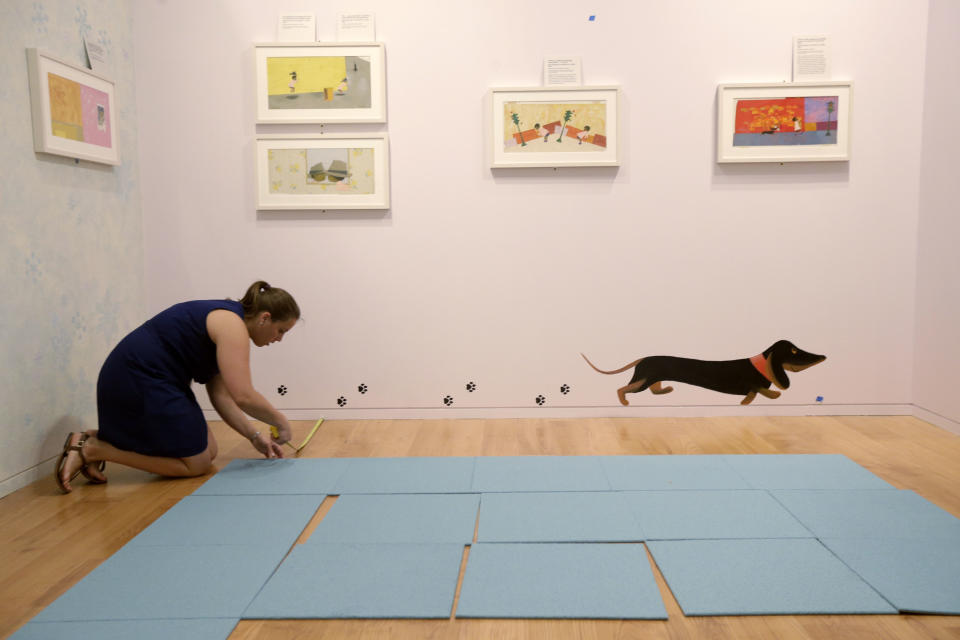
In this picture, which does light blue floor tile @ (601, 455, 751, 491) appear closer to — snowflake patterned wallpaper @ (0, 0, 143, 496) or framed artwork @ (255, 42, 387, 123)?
framed artwork @ (255, 42, 387, 123)

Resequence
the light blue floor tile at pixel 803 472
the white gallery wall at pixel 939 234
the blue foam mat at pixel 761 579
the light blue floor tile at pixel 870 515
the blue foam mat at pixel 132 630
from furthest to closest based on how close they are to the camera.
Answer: the white gallery wall at pixel 939 234, the light blue floor tile at pixel 803 472, the light blue floor tile at pixel 870 515, the blue foam mat at pixel 761 579, the blue foam mat at pixel 132 630

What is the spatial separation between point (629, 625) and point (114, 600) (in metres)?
1.29

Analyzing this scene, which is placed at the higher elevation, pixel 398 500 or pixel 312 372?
pixel 312 372

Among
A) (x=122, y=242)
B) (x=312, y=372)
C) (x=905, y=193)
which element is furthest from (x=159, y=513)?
(x=905, y=193)

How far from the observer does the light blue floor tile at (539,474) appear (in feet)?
8.64

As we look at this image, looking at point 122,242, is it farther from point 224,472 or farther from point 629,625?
point 629,625

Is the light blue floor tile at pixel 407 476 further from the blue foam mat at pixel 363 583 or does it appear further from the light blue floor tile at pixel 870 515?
the light blue floor tile at pixel 870 515

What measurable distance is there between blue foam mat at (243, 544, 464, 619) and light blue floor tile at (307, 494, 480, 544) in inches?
2.7

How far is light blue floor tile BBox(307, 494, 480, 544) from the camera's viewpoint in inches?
86.8

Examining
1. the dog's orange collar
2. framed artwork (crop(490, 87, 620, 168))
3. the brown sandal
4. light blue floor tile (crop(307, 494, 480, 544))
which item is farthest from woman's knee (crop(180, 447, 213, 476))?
the dog's orange collar

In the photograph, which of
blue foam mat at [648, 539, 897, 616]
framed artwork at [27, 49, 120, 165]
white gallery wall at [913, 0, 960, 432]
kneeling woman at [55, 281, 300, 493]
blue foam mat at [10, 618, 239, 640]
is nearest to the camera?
blue foam mat at [10, 618, 239, 640]

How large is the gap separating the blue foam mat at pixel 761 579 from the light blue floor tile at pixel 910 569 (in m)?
0.04

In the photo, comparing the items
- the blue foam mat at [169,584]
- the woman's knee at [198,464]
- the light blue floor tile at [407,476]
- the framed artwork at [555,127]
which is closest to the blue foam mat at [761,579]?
the light blue floor tile at [407,476]

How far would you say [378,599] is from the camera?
182 centimetres
